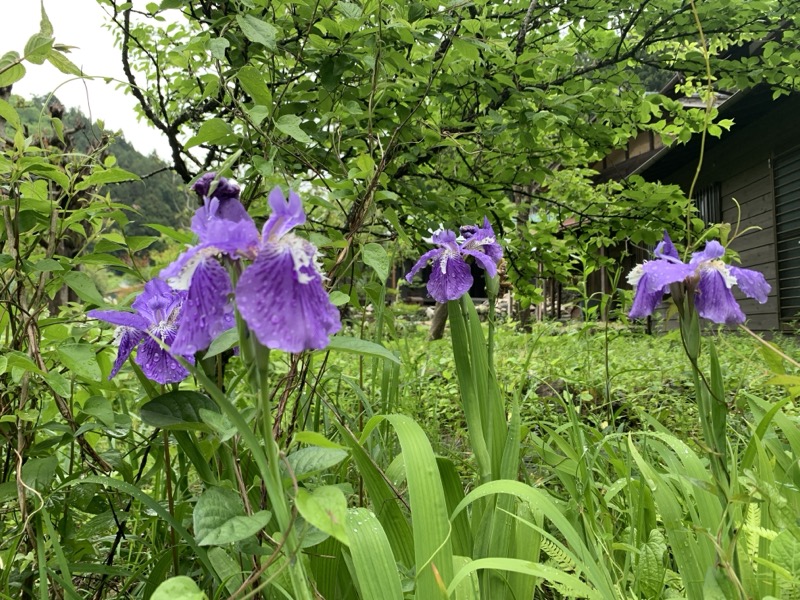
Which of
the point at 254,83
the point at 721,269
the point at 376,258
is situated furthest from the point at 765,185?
the point at 254,83

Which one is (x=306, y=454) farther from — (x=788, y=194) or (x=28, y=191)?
(x=788, y=194)

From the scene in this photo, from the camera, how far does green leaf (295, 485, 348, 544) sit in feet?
1.73

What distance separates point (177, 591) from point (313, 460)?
0.22 meters

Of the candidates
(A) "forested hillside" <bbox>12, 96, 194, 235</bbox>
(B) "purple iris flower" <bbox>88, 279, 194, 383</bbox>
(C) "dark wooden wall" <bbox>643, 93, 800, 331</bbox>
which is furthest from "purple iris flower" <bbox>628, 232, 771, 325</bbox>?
(C) "dark wooden wall" <bbox>643, 93, 800, 331</bbox>

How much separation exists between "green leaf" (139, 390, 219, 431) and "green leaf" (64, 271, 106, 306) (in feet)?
1.38

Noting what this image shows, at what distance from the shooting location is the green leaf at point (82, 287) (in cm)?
108

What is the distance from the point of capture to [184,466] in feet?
4.16

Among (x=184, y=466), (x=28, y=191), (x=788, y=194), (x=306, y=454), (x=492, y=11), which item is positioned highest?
(x=788, y=194)

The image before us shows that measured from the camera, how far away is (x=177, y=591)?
1.91 ft

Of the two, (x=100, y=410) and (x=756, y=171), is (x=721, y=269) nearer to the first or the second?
(x=100, y=410)

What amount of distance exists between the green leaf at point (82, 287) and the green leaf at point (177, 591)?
0.67 metres

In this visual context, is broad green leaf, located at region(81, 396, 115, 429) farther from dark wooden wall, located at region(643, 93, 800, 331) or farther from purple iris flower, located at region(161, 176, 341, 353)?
dark wooden wall, located at region(643, 93, 800, 331)

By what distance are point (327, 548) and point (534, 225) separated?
1.93 m

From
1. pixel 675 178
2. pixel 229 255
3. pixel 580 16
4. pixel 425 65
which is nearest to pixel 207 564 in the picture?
pixel 229 255
